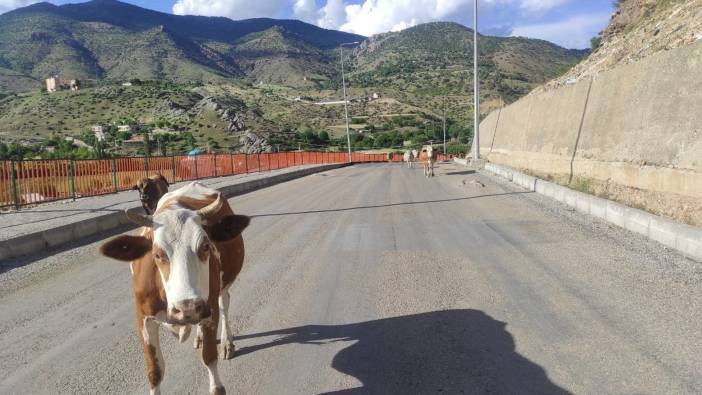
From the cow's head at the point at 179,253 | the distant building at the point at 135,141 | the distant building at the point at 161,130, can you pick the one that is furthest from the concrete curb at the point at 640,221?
the distant building at the point at 161,130

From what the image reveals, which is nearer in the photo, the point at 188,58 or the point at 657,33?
the point at 657,33

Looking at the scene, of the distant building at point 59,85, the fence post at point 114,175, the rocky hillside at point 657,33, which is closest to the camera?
the rocky hillside at point 657,33

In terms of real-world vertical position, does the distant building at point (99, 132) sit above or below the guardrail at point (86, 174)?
above

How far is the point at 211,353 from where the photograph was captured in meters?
3.79

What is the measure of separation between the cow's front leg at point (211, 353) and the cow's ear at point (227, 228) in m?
0.58

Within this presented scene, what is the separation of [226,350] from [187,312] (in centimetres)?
176

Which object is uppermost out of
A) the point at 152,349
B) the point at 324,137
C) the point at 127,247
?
the point at 324,137

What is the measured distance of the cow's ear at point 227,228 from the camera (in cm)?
373

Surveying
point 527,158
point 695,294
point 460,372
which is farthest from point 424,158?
point 460,372

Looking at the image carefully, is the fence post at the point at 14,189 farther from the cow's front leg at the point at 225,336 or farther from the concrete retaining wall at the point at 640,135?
the concrete retaining wall at the point at 640,135

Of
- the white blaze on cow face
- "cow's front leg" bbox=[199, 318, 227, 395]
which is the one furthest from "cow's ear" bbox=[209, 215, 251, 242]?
"cow's front leg" bbox=[199, 318, 227, 395]

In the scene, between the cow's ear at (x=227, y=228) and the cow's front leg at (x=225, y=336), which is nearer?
the cow's ear at (x=227, y=228)

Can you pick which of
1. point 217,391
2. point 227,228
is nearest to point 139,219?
point 227,228

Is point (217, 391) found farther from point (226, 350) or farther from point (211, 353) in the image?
point (226, 350)
